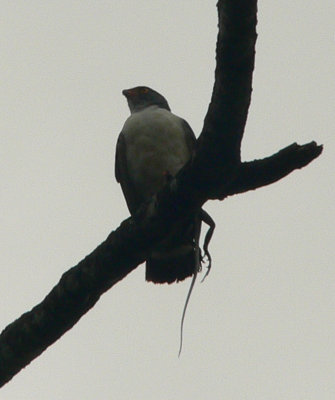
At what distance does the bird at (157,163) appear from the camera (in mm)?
6438

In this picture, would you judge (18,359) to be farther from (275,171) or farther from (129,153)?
(129,153)

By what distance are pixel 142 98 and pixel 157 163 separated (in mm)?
1512

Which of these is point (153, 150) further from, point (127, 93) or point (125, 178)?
point (127, 93)

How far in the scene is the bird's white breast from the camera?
22.6 feet

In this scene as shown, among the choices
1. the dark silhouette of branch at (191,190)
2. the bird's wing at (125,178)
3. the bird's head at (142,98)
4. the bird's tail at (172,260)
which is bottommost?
the dark silhouette of branch at (191,190)

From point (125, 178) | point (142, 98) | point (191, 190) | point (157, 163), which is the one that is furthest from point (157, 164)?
point (191, 190)

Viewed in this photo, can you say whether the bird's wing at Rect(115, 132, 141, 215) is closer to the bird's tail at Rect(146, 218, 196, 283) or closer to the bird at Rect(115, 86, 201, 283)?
the bird at Rect(115, 86, 201, 283)

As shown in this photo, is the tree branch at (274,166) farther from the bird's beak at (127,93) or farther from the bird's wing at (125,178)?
the bird's beak at (127,93)

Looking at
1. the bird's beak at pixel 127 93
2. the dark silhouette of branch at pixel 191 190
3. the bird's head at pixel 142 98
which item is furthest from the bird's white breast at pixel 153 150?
the dark silhouette of branch at pixel 191 190

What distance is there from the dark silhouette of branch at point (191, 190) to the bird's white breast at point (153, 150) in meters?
2.48

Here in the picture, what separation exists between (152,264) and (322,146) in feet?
8.57

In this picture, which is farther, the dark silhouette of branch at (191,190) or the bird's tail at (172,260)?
the bird's tail at (172,260)

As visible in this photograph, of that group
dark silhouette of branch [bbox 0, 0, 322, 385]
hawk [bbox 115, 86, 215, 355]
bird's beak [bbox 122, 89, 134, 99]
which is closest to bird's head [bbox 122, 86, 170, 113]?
bird's beak [bbox 122, 89, 134, 99]

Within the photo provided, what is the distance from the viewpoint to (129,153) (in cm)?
711
